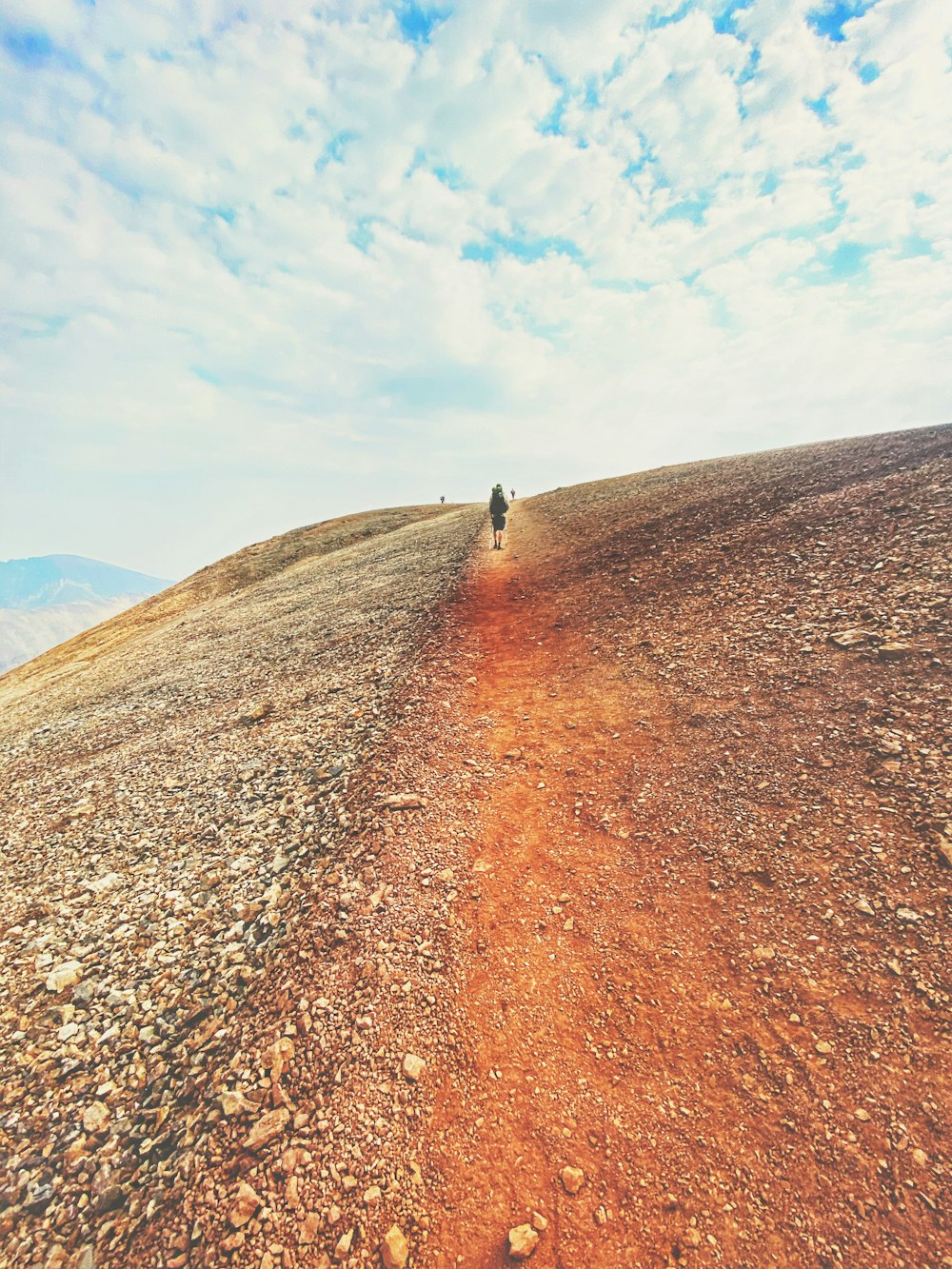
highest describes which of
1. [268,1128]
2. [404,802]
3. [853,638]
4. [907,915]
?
[853,638]

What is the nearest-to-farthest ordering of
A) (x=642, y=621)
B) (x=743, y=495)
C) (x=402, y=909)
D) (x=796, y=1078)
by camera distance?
(x=796, y=1078) < (x=402, y=909) < (x=642, y=621) < (x=743, y=495)

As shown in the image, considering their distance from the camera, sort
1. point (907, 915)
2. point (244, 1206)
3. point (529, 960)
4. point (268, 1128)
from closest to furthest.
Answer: point (244, 1206) → point (268, 1128) → point (907, 915) → point (529, 960)

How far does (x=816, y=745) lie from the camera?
28.4 ft

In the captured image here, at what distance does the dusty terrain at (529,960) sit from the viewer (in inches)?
186

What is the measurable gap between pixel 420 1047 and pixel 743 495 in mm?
23838

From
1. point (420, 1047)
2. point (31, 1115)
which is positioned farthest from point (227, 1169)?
point (31, 1115)

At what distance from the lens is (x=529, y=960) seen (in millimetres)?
6719

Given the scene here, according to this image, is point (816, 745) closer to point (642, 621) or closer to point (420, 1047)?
point (642, 621)

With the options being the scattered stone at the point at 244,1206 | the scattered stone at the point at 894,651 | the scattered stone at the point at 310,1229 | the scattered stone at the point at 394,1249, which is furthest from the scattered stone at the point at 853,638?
the scattered stone at the point at 244,1206

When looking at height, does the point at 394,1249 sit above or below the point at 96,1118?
below

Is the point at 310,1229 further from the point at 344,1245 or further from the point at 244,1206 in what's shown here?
the point at 244,1206

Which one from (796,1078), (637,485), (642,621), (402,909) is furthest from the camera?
(637,485)

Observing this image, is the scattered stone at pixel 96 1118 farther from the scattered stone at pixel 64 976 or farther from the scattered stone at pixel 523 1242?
the scattered stone at pixel 523 1242

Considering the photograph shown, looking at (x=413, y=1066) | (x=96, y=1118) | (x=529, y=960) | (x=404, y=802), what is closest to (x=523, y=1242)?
(x=413, y=1066)
